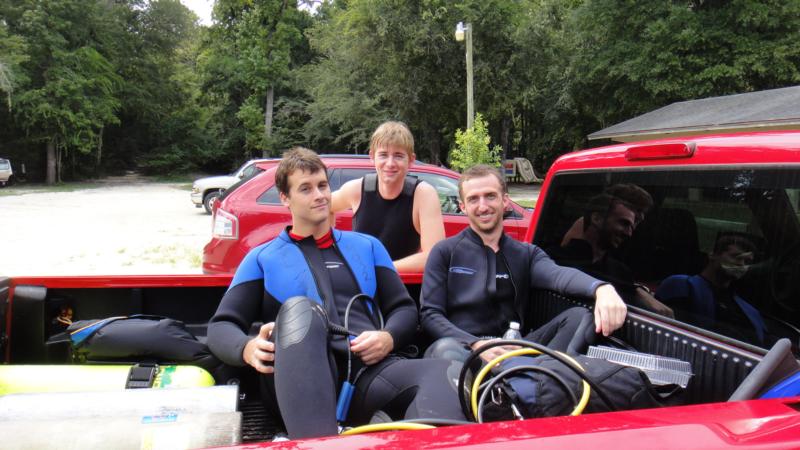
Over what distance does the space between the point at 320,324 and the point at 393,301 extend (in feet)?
2.12

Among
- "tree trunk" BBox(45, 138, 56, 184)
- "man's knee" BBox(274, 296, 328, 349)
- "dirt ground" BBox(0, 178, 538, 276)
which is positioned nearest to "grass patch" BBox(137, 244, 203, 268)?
"dirt ground" BBox(0, 178, 538, 276)

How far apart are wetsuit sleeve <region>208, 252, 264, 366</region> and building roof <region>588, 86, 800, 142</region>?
10265 mm

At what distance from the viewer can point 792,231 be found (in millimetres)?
1560

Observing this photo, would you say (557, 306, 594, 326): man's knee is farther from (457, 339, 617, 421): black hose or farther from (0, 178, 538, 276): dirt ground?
(0, 178, 538, 276): dirt ground

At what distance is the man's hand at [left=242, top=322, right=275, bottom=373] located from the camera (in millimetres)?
2074

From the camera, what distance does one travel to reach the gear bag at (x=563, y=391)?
1601 mm

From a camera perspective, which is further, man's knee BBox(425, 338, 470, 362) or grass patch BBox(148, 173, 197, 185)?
grass patch BBox(148, 173, 197, 185)

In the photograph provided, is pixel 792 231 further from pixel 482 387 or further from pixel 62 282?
pixel 62 282

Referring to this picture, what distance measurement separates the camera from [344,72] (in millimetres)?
29188

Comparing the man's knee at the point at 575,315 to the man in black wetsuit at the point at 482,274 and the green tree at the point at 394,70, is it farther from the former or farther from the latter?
the green tree at the point at 394,70

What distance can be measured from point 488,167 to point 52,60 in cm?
3909

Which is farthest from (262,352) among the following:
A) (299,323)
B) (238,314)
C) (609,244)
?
(609,244)

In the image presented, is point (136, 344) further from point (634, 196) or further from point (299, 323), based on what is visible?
point (634, 196)

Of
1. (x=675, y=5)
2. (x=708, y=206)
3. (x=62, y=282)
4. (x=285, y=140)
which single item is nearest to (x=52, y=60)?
(x=285, y=140)
